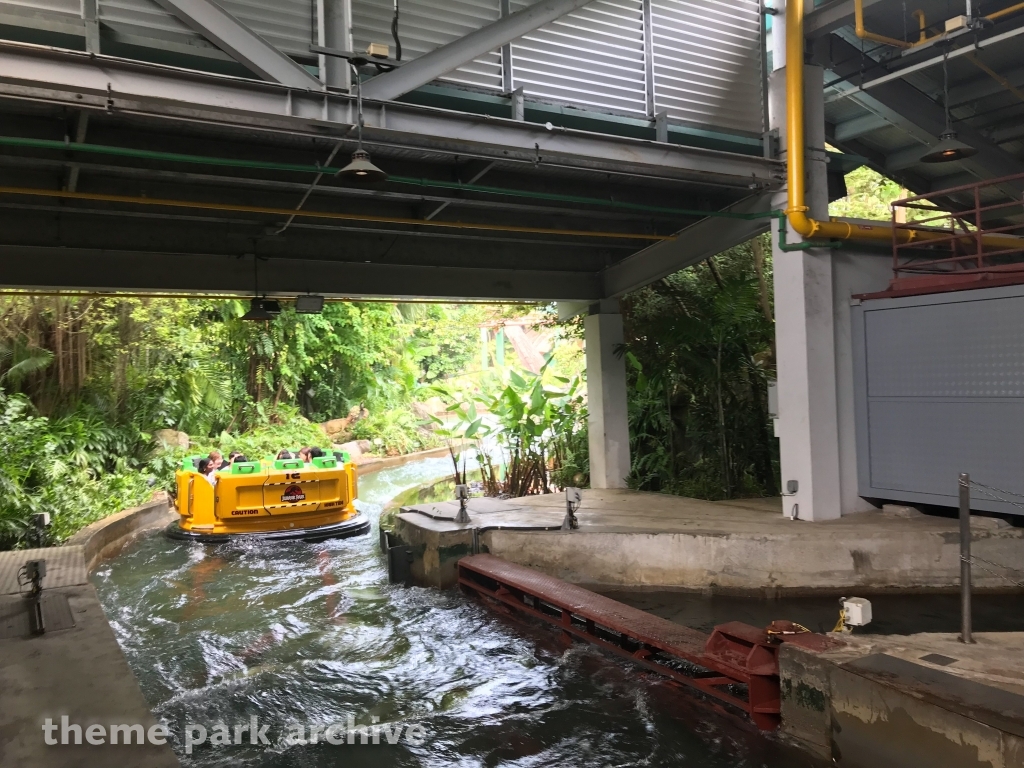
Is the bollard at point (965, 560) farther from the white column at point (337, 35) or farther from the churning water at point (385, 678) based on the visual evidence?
the white column at point (337, 35)

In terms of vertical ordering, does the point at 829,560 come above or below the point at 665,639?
above

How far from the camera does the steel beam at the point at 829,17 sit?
24.9ft

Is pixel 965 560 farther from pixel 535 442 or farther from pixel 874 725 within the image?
pixel 535 442

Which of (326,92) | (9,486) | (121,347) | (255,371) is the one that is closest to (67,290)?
(9,486)

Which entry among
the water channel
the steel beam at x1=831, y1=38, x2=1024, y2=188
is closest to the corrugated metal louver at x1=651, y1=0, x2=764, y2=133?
the steel beam at x1=831, y1=38, x2=1024, y2=188

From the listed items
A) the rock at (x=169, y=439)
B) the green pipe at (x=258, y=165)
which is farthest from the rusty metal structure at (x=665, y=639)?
the rock at (x=169, y=439)

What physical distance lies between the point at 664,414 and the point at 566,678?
6.24m

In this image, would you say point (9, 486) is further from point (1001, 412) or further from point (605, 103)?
point (1001, 412)

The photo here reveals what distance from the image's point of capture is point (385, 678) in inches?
227

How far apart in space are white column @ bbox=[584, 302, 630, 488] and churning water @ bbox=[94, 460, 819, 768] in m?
3.73

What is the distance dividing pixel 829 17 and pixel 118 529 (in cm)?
1088

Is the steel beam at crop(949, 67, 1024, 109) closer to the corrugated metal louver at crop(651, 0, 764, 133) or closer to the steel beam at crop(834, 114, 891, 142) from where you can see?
the steel beam at crop(834, 114, 891, 142)

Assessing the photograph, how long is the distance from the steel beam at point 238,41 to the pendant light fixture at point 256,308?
3549 mm

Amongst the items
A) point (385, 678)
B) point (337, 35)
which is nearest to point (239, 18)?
point (337, 35)
